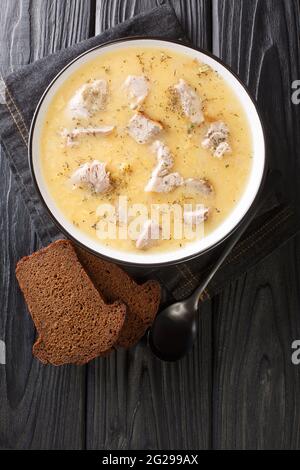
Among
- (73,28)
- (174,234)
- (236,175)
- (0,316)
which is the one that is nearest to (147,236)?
(174,234)

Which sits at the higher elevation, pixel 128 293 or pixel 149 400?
pixel 128 293

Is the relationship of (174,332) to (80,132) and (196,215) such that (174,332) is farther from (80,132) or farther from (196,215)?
(80,132)

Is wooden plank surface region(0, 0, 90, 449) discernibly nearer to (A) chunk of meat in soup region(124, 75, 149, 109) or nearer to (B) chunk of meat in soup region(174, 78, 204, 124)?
(A) chunk of meat in soup region(124, 75, 149, 109)

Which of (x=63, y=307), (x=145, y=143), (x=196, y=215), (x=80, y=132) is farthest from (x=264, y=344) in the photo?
(x=80, y=132)

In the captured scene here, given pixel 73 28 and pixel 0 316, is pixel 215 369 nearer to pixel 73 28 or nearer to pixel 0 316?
pixel 0 316

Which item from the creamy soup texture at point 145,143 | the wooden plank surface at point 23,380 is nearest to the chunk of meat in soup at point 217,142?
the creamy soup texture at point 145,143

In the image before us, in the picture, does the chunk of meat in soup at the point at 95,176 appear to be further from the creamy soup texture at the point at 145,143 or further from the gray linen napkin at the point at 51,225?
the gray linen napkin at the point at 51,225

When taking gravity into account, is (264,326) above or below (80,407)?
above
